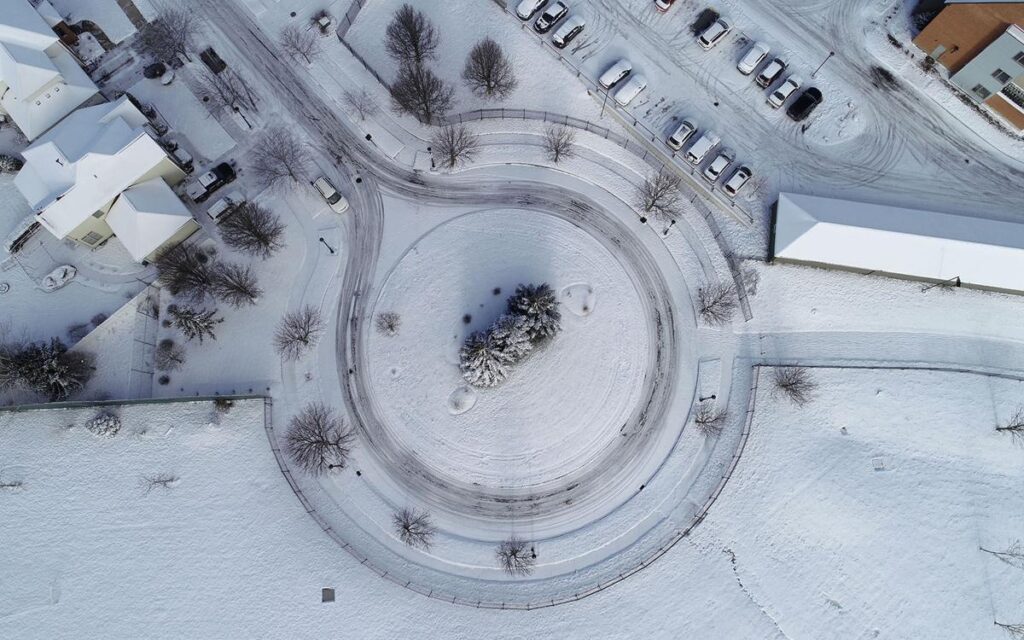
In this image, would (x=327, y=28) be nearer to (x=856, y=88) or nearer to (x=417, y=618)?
(x=856, y=88)

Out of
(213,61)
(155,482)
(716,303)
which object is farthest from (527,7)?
(155,482)

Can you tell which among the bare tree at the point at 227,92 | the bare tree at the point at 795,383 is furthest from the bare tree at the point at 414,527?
the bare tree at the point at 227,92

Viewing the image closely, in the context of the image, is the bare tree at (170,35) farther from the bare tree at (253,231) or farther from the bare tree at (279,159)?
the bare tree at (253,231)

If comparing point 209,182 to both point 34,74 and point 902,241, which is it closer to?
point 34,74

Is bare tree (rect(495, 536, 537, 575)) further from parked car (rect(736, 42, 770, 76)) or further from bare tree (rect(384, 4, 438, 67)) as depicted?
parked car (rect(736, 42, 770, 76))

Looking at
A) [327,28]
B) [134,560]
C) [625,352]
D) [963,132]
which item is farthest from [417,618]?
[963,132]

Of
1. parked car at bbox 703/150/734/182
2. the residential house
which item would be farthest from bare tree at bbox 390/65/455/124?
the residential house
